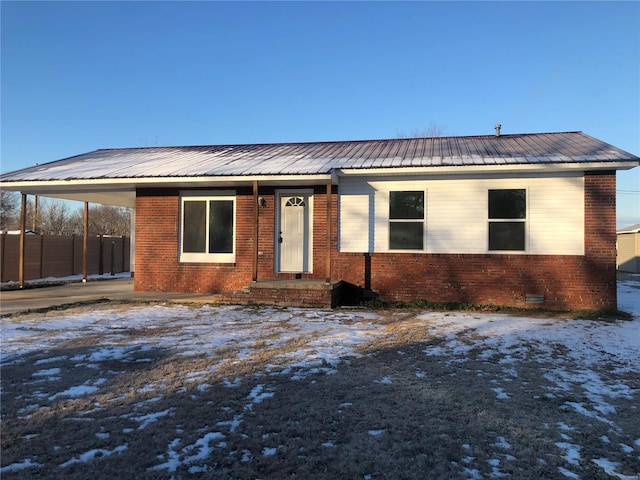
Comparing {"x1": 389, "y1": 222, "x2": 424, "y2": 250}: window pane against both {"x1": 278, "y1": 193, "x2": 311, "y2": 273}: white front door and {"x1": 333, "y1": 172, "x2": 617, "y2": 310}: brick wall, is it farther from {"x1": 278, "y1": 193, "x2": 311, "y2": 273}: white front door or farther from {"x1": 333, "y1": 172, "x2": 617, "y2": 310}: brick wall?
{"x1": 278, "y1": 193, "x2": 311, "y2": 273}: white front door

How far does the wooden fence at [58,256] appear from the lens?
16312mm

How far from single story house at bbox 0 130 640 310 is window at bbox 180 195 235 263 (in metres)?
0.03

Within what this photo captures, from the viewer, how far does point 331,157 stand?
1104cm

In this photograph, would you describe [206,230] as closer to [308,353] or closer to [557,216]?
[308,353]

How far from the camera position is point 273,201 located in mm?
10719

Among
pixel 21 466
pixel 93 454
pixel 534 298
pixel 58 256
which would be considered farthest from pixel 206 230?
pixel 58 256

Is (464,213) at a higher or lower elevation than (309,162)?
lower

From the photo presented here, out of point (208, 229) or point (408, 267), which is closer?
point (408, 267)

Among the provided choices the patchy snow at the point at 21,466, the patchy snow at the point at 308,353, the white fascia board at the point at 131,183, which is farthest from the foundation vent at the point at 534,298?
the patchy snow at the point at 21,466

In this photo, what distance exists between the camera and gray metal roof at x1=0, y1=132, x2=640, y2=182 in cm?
930

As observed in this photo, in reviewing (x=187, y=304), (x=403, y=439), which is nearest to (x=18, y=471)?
(x=403, y=439)

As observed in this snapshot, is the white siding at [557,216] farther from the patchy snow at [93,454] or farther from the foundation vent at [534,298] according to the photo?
the patchy snow at [93,454]

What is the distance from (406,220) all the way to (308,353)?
537 cm

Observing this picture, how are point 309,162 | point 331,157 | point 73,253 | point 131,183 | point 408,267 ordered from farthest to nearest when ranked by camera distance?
point 73,253 < point 331,157 < point 309,162 < point 131,183 < point 408,267
